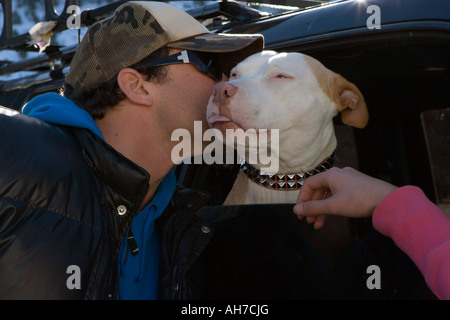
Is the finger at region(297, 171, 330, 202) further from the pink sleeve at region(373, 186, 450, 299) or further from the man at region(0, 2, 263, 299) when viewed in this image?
the man at region(0, 2, 263, 299)

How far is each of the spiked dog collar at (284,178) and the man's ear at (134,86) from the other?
75cm

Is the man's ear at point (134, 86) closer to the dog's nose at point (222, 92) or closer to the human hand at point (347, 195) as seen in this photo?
the dog's nose at point (222, 92)

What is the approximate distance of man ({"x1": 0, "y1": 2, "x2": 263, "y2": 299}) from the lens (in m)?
1.73

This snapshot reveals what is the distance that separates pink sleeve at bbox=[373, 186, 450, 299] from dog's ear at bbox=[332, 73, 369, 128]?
1475mm

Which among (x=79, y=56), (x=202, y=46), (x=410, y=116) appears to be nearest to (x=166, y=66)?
(x=202, y=46)

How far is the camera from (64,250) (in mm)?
1747

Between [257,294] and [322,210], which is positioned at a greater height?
[322,210]

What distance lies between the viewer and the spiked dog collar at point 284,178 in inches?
110

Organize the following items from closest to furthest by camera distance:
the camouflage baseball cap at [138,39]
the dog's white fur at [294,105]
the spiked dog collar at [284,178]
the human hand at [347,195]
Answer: the human hand at [347,195] → the camouflage baseball cap at [138,39] → the dog's white fur at [294,105] → the spiked dog collar at [284,178]

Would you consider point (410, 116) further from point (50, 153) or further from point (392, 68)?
point (50, 153)

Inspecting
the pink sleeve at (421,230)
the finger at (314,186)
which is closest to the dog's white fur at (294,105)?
the finger at (314,186)

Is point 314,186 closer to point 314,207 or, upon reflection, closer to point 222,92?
point 314,207

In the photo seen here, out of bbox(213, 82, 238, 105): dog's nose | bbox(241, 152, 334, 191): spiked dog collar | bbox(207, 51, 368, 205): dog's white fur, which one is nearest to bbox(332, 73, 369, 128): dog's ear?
bbox(207, 51, 368, 205): dog's white fur

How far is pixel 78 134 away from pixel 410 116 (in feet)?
6.67
